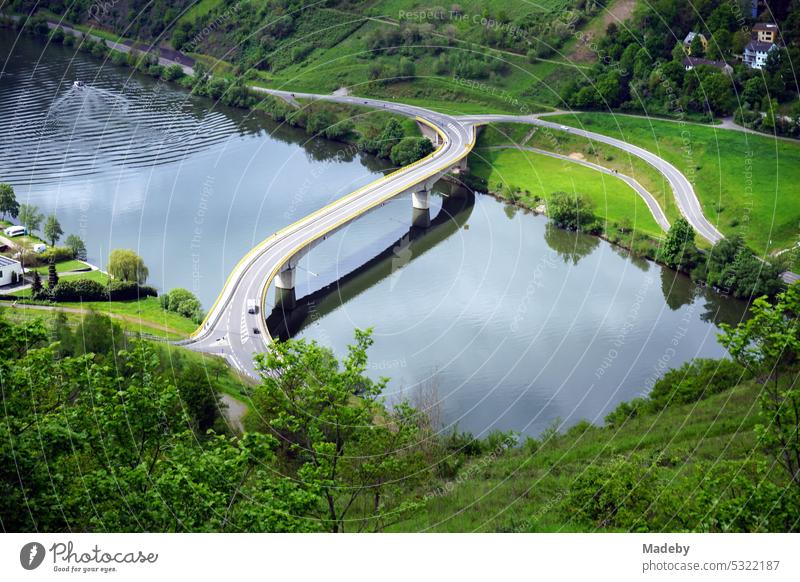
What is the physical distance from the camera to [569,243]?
44.7 metres

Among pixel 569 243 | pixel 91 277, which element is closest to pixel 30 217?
pixel 91 277

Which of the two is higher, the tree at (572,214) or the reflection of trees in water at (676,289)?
the tree at (572,214)

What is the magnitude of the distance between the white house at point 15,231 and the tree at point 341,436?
2569 centimetres

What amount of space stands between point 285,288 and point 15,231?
1080cm

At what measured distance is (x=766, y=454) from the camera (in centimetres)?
1922

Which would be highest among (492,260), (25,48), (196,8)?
(196,8)

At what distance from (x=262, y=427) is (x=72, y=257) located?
17.3 meters

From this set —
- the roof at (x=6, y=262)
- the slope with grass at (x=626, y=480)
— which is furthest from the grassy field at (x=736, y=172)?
the roof at (x=6, y=262)

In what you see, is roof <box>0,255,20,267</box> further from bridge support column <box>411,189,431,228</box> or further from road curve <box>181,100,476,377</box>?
bridge support column <box>411,189,431,228</box>

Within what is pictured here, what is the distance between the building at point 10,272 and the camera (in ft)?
111

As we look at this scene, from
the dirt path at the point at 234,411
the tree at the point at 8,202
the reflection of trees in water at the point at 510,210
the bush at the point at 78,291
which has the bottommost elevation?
the dirt path at the point at 234,411

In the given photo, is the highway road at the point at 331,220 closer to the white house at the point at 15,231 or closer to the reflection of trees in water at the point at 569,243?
the reflection of trees in water at the point at 569,243
